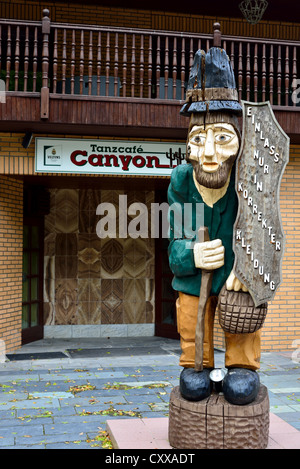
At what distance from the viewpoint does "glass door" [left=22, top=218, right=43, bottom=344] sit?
32.9ft

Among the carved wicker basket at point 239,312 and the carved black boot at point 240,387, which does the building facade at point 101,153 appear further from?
the carved black boot at point 240,387

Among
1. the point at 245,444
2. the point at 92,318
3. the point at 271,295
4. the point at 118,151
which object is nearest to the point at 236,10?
the point at 118,151

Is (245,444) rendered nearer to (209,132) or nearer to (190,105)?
(209,132)

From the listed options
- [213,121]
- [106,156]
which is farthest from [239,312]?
[106,156]

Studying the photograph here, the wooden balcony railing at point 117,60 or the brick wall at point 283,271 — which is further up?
the wooden balcony railing at point 117,60

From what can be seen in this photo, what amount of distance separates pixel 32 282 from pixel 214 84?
7.09 meters

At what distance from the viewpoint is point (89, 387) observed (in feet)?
22.4

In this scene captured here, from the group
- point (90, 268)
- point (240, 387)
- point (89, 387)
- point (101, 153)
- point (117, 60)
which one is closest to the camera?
point (240, 387)

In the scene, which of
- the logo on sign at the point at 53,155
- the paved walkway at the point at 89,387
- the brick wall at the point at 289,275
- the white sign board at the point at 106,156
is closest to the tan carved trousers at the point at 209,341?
the paved walkway at the point at 89,387

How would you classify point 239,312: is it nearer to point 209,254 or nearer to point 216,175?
point 209,254

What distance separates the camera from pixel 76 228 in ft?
35.4

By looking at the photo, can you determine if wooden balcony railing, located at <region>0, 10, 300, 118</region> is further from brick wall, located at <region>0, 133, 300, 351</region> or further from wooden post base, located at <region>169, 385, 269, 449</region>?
wooden post base, located at <region>169, 385, 269, 449</region>

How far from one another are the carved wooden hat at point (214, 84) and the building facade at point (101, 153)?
383cm

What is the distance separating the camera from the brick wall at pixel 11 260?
8.76m
